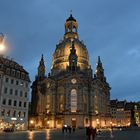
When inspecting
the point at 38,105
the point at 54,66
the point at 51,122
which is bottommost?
the point at 51,122

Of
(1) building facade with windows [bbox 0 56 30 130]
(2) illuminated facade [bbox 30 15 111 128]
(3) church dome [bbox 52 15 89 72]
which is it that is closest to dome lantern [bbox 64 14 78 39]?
(3) church dome [bbox 52 15 89 72]

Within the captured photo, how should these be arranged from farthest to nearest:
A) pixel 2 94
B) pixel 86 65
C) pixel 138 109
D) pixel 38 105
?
1. pixel 138 109
2. pixel 86 65
3. pixel 38 105
4. pixel 2 94

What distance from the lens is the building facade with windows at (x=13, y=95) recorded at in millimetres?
78188

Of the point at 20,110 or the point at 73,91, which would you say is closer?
the point at 20,110

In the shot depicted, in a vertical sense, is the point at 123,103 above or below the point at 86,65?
below

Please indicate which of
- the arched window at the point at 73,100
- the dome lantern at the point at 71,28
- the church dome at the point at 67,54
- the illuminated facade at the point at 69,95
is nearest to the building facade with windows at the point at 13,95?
the illuminated facade at the point at 69,95

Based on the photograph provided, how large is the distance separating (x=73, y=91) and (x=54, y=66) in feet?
86.8

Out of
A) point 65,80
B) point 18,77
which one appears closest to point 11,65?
point 18,77

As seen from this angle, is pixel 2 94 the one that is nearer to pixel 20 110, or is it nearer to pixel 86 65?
pixel 20 110

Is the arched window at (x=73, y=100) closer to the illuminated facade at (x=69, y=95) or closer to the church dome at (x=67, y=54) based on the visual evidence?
the illuminated facade at (x=69, y=95)

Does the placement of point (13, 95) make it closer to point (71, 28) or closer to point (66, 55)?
point (66, 55)

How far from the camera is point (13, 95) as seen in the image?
81438mm

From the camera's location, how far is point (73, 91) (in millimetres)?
121938

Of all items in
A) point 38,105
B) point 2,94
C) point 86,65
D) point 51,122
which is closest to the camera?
point 2,94
